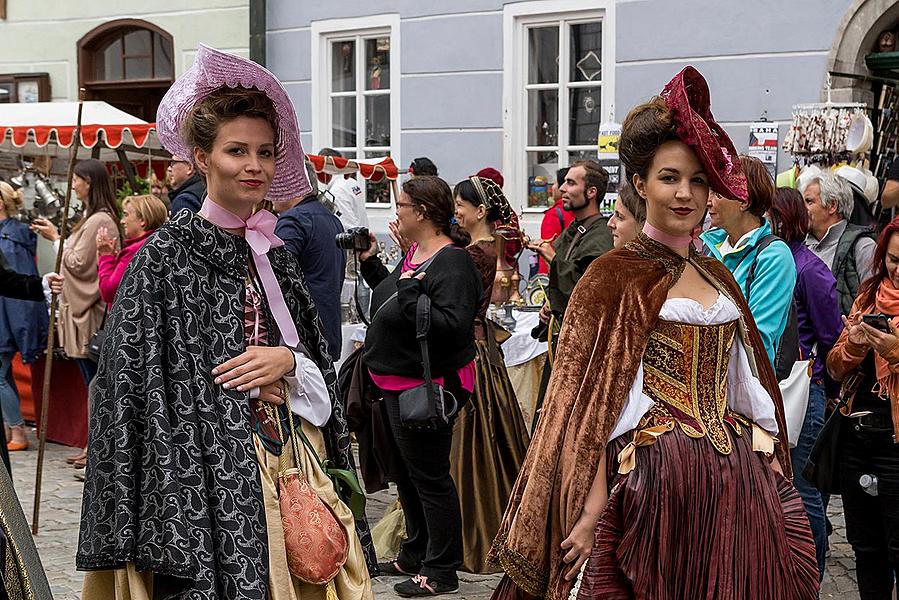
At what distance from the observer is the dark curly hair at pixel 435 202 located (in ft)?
16.2

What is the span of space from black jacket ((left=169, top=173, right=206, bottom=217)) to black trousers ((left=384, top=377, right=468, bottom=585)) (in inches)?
76.4

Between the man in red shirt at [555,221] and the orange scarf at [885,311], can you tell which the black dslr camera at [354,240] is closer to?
the orange scarf at [885,311]

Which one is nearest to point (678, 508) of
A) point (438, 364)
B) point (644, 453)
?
point (644, 453)

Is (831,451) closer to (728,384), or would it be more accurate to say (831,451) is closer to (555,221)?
(728,384)

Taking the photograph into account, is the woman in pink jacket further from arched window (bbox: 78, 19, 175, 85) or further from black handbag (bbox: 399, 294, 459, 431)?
arched window (bbox: 78, 19, 175, 85)

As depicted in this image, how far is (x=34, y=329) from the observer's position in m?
7.83

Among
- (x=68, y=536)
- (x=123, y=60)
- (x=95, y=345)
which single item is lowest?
(x=68, y=536)

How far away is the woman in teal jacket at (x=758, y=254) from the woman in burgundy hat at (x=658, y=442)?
0.98 meters

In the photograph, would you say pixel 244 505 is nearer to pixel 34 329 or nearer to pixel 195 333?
pixel 195 333

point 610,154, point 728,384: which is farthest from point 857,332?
point 610,154

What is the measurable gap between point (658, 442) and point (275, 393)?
999 mm

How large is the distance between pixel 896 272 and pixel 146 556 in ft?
8.94

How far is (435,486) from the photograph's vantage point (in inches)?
195

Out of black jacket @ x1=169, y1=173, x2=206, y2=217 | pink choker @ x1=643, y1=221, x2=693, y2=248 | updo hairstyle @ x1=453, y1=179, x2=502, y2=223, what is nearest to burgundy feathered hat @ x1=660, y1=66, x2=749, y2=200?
pink choker @ x1=643, y1=221, x2=693, y2=248
